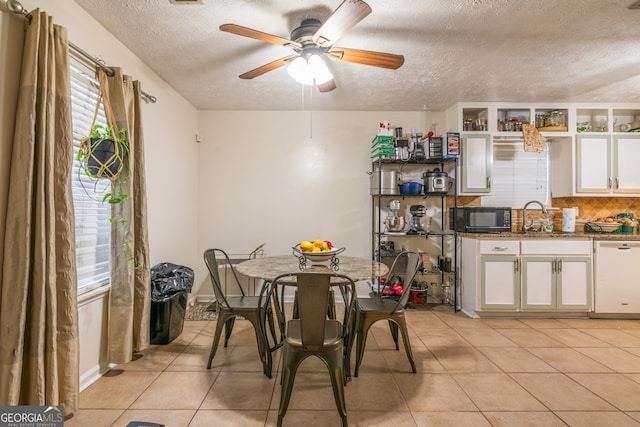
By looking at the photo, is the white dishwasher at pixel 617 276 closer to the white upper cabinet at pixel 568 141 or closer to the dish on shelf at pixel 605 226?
the dish on shelf at pixel 605 226

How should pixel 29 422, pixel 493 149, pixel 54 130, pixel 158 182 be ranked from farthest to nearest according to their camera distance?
pixel 493 149 → pixel 158 182 → pixel 54 130 → pixel 29 422

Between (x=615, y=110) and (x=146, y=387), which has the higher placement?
(x=615, y=110)

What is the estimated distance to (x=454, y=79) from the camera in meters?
3.23

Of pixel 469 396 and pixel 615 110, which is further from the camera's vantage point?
pixel 615 110

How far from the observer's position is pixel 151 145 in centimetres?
302

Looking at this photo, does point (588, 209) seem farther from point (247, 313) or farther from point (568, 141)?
point (247, 313)

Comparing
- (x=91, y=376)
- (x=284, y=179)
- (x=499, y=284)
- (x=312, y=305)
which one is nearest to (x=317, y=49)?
(x=312, y=305)

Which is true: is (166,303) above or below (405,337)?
above

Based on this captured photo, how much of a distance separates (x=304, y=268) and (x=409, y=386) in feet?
3.54

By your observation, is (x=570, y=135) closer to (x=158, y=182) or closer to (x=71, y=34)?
(x=158, y=182)

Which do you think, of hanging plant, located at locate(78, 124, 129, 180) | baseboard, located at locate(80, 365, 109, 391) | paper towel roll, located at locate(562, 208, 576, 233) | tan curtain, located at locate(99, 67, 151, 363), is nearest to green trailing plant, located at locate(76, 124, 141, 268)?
hanging plant, located at locate(78, 124, 129, 180)

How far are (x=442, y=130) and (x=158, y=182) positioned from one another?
11.8 ft

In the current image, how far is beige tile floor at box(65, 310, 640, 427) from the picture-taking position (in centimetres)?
184

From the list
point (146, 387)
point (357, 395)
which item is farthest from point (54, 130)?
point (357, 395)
